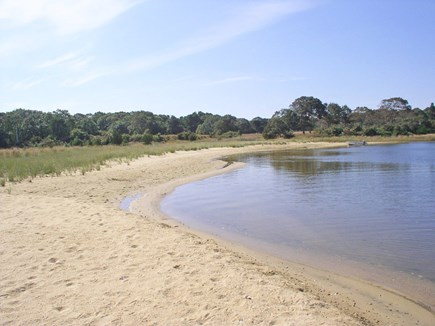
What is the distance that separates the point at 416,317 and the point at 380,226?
5.60 m

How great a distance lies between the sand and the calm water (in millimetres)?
1568

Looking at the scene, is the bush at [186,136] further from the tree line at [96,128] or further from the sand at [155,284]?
the sand at [155,284]

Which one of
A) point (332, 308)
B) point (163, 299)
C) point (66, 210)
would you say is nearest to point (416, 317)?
point (332, 308)

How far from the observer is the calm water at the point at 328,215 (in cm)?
820

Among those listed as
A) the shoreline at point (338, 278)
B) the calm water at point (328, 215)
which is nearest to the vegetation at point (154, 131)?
the calm water at point (328, 215)

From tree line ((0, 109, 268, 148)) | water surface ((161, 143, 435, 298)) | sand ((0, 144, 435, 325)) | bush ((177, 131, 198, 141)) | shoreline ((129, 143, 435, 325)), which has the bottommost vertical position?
water surface ((161, 143, 435, 298))

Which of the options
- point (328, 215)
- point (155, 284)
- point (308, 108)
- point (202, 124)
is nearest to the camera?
point (155, 284)

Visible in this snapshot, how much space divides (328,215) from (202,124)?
103935 mm

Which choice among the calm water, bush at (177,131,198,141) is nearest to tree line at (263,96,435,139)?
bush at (177,131,198,141)

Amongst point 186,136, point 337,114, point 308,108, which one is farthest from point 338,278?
point 337,114

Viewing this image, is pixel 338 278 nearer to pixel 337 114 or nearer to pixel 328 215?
pixel 328 215

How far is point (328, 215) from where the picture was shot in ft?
38.9

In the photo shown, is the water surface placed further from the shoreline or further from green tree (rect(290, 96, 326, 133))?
green tree (rect(290, 96, 326, 133))

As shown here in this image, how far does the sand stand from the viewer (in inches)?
178
